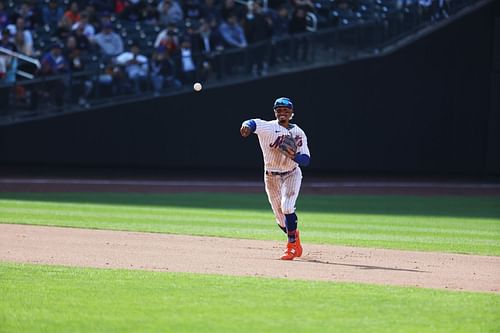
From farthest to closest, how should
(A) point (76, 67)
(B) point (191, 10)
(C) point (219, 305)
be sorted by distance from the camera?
1. (B) point (191, 10)
2. (A) point (76, 67)
3. (C) point (219, 305)

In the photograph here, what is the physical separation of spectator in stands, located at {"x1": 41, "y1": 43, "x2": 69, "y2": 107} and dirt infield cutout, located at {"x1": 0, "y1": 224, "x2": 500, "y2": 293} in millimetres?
9173

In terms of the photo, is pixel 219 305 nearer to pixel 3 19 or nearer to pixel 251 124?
pixel 251 124

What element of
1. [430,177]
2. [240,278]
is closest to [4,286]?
[240,278]

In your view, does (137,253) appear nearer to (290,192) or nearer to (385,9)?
(290,192)

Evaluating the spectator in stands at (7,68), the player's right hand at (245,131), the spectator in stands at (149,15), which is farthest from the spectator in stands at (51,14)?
the player's right hand at (245,131)

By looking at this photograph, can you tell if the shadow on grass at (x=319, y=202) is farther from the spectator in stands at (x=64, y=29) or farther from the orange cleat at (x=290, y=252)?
the orange cleat at (x=290, y=252)

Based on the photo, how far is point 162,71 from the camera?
2400cm

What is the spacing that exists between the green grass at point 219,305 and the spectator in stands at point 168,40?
1451 centimetres

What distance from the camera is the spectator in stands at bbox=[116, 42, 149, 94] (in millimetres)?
23078

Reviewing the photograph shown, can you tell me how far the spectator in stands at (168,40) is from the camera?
23.7m

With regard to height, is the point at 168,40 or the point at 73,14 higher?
the point at 73,14

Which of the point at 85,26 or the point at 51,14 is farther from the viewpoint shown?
the point at 51,14

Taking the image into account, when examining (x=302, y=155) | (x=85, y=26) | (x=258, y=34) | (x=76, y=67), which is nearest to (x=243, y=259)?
(x=302, y=155)

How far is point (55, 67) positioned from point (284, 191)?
41.7 ft
